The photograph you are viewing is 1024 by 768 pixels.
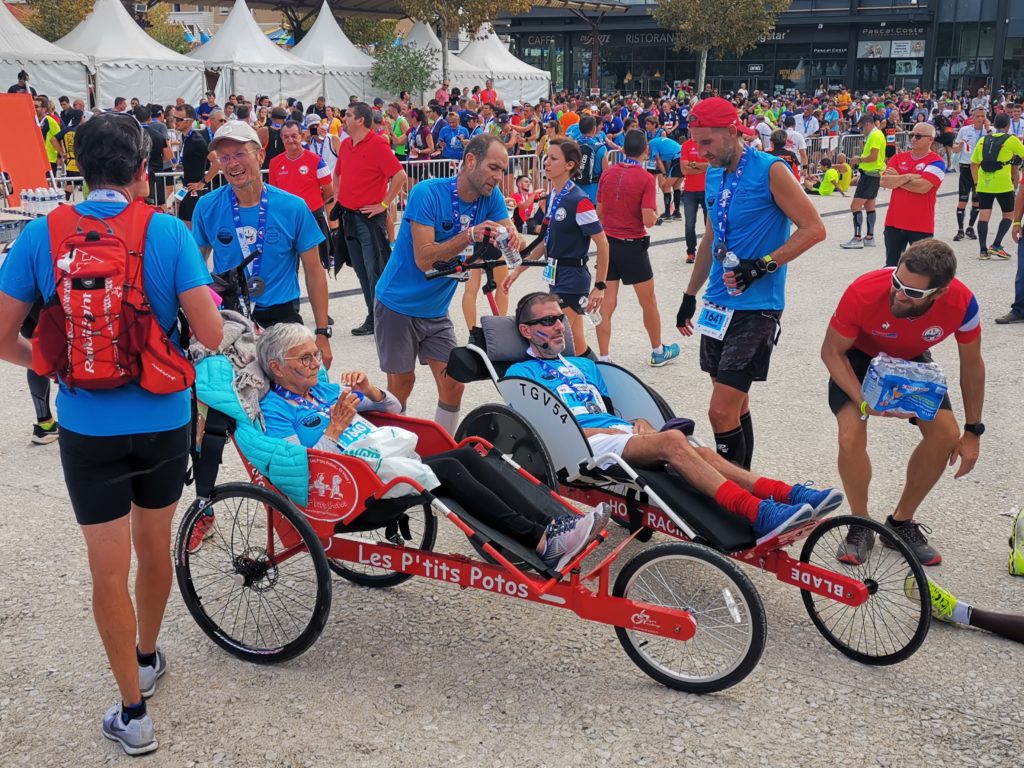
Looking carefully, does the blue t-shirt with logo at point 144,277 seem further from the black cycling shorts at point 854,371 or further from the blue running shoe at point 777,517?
the black cycling shorts at point 854,371

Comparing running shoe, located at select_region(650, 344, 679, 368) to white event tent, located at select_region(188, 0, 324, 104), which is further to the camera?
white event tent, located at select_region(188, 0, 324, 104)

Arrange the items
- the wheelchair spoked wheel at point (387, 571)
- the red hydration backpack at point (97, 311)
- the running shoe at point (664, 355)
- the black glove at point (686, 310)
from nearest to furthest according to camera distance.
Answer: the red hydration backpack at point (97, 311)
the wheelchair spoked wheel at point (387, 571)
the black glove at point (686, 310)
the running shoe at point (664, 355)

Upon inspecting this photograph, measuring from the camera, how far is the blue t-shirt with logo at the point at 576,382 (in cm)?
456

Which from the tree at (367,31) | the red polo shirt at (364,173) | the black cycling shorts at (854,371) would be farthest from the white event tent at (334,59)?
the black cycling shorts at (854,371)

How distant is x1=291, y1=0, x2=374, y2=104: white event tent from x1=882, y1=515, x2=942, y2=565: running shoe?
27.3 m

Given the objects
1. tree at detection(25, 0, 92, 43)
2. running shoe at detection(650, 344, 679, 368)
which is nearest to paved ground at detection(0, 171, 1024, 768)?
running shoe at detection(650, 344, 679, 368)

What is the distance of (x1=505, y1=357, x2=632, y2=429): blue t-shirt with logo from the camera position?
4.56 metres

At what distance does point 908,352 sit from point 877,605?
1179 millimetres

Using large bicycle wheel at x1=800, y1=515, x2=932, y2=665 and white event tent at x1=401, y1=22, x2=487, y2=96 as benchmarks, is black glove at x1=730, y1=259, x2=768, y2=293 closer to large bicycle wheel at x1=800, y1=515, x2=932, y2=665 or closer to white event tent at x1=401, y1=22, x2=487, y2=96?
large bicycle wheel at x1=800, y1=515, x2=932, y2=665

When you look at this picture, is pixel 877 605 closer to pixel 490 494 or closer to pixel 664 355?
pixel 490 494

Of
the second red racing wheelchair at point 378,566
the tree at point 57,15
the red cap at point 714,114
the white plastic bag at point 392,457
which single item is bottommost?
the second red racing wheelchair at point 378,566

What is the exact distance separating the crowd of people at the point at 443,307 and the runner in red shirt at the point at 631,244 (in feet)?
0.06

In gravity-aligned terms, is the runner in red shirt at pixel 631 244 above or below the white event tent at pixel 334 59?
below

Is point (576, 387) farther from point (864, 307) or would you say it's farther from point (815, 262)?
point (815, 262)
